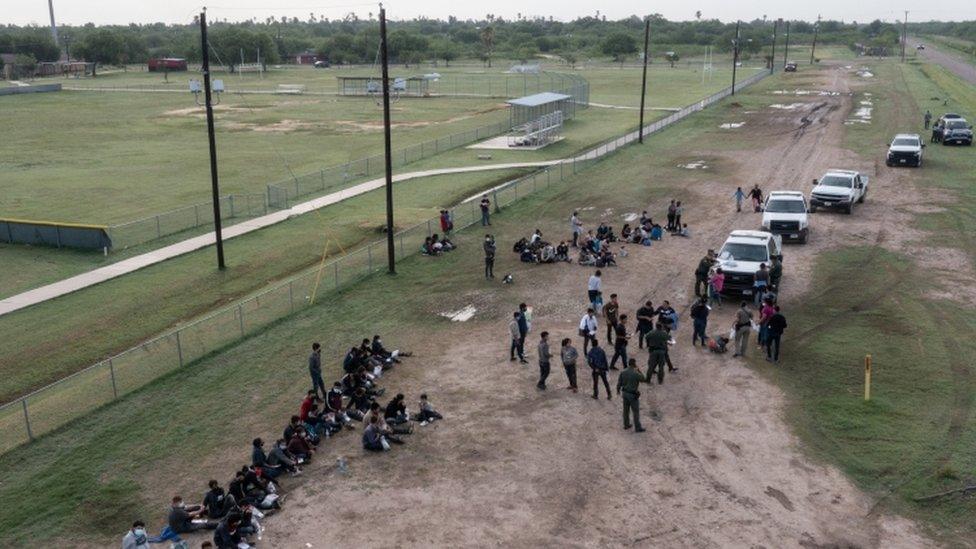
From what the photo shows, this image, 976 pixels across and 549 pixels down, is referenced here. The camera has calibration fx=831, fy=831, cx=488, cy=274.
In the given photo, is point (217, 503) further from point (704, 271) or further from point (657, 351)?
point (704, 271)

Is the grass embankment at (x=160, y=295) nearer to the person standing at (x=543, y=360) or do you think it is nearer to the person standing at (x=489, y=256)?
the person standing at (x=489, y=256)

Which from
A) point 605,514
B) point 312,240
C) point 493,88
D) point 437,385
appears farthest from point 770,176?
point 493,88

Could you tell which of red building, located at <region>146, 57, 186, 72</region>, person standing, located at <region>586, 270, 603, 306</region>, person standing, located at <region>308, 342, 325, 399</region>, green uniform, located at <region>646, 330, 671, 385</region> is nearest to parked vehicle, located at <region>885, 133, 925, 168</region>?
person standing, located at <region>586, 270, 603, 306</region>

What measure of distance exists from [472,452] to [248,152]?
164ft

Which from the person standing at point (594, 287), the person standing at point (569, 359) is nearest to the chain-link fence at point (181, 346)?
the person standing at point (594, 287)

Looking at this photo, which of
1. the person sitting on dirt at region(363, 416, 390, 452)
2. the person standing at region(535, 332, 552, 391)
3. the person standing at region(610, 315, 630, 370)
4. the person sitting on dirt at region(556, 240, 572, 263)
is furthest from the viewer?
the person sitting on dirt at region(556, 240, 572, 263)

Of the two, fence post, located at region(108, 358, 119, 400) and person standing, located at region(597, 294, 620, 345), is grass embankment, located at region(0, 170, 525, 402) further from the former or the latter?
person standing, located at region(597, 294, 620, 345)

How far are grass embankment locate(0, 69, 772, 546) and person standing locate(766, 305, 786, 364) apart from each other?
7.91 m

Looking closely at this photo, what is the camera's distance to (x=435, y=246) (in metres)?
32.9

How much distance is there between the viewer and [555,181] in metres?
47.1

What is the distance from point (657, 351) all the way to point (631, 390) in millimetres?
2758

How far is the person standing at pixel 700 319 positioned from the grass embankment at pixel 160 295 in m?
15.6

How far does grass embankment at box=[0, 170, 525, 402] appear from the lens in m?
23.6

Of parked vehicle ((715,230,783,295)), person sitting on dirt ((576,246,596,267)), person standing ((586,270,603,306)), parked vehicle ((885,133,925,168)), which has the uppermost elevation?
parked vehicle ((885,133,925,168))
